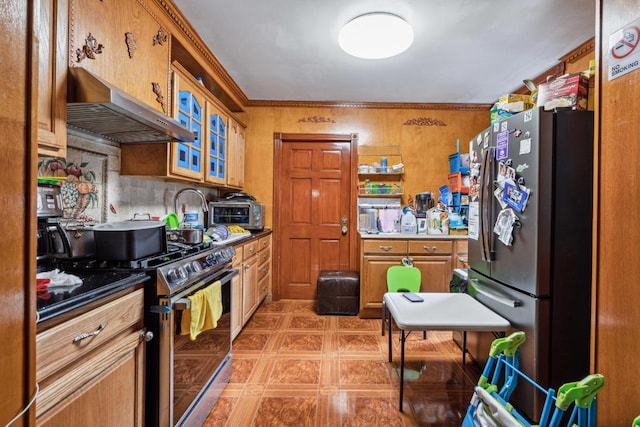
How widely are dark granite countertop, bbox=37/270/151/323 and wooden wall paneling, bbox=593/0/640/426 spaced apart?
1.70 metres

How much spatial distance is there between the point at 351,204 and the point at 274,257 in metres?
1.19

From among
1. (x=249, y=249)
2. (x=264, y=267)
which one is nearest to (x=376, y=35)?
(x=249, y=249)

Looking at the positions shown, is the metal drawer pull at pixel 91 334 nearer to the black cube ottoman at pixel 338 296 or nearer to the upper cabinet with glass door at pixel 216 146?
the upper cabinet with glass door at pixel 216 146

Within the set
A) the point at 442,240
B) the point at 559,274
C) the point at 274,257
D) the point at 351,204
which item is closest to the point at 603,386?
the point at 559,274

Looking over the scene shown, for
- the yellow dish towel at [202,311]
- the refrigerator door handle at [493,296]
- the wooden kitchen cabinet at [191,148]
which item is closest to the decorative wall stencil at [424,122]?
the wooden kitchen cabinet at [191,148]

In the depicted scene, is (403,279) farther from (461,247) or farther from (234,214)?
(234,214)

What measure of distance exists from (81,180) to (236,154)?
6.04 ft

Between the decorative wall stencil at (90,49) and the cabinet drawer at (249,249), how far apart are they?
168cm

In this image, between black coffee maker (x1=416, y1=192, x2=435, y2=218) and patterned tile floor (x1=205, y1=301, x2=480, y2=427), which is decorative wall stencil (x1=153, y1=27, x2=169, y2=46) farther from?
black coffee maker (x1=416, y1=192, x2=435, y2=218)

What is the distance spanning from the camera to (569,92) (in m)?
1.52

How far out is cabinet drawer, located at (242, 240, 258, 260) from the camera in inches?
105

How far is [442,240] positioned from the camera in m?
3.13

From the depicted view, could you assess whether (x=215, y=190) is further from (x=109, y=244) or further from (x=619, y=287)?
(x=619, y=287)

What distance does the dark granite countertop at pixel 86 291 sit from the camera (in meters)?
0.82
